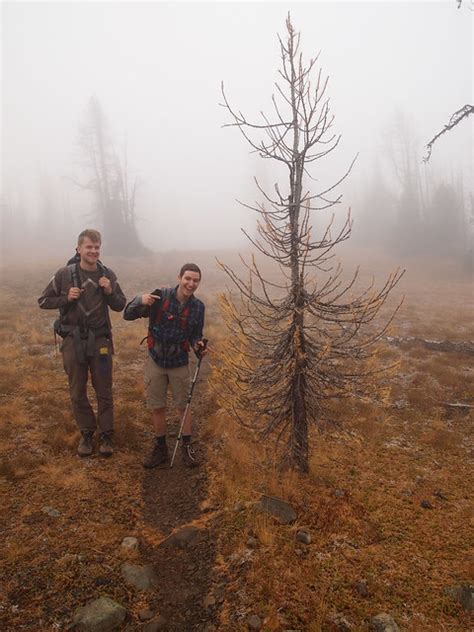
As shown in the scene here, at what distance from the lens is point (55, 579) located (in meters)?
3.72

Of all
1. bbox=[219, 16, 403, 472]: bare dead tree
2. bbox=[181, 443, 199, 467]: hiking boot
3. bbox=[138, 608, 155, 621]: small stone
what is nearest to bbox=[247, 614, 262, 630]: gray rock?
bbox=[138, 608, 155, 621]: small stone

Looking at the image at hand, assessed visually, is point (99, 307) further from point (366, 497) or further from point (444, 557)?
point (444, 557)

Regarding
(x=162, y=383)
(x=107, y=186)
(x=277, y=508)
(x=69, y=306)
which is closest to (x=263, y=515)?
(x=277, y=508)

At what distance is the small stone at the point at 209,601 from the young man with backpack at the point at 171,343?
2.29 m

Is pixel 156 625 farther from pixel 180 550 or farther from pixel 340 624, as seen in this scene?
pixel 340 624

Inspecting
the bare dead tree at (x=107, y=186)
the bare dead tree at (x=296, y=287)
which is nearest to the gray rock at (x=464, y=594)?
the bare dead tree at (x=296, y=287)

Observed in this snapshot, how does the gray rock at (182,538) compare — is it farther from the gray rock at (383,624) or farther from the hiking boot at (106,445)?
the gray rock at (383,624)

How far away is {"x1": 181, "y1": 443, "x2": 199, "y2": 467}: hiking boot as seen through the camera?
19.4ft

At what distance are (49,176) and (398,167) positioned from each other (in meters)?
53.1

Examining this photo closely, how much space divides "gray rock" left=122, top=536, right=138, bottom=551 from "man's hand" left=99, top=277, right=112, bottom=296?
341 centimetres

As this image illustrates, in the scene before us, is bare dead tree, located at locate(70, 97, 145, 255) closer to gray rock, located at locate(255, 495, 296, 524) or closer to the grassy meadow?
the grassy meadow

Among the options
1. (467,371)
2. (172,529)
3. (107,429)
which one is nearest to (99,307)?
(107,429)

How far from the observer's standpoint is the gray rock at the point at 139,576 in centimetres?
381

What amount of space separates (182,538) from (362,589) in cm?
205
